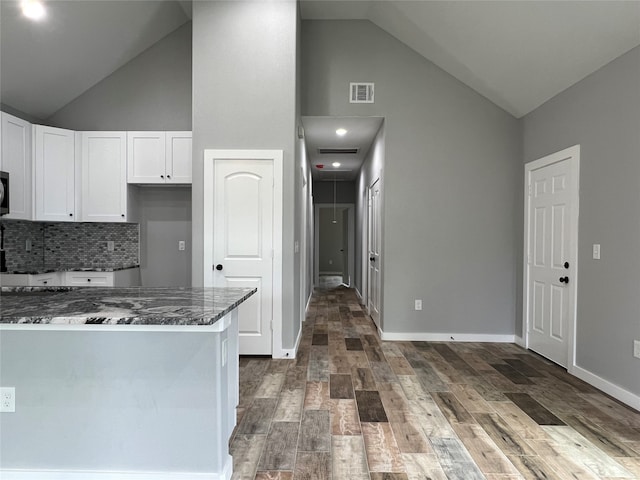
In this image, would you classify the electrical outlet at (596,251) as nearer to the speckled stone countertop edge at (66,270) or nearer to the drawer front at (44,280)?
the speckled stone countertop edge at (66,270)

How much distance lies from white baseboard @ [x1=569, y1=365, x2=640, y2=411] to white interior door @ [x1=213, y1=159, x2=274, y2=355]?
2.78 m

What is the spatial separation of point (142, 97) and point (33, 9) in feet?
4.22

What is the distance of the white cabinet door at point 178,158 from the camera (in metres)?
4.29

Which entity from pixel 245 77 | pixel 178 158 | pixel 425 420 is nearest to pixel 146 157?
pixel 178 158

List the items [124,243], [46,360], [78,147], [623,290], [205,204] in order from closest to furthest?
[46,360] < [623,290] < [205,204] < [78,147] < [124,243]

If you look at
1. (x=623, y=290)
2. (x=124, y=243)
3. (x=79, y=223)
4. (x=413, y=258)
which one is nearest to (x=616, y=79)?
(x=623, y=290)

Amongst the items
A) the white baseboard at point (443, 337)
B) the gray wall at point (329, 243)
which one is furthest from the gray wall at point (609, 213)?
the gray wall at point (329, 243)

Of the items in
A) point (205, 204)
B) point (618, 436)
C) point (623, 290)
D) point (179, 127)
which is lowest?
point (618, 436)

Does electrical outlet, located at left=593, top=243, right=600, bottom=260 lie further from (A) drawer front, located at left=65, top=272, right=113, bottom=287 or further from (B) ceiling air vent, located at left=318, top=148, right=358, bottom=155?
(A) drawer front, located at left=65, top=272, right=113, bottom=287

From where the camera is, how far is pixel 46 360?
67.5 inches

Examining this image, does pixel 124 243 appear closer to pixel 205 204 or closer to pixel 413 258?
pixel 205 204

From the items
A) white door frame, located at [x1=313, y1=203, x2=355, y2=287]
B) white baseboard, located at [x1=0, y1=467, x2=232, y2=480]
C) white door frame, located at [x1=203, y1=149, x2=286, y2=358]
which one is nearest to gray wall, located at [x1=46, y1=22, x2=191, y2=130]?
white door frame, located at [x1=203, y1=149, x2=286, y2=358]

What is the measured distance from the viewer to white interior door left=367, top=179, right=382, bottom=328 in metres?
4.98

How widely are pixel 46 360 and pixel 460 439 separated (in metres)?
2.20
